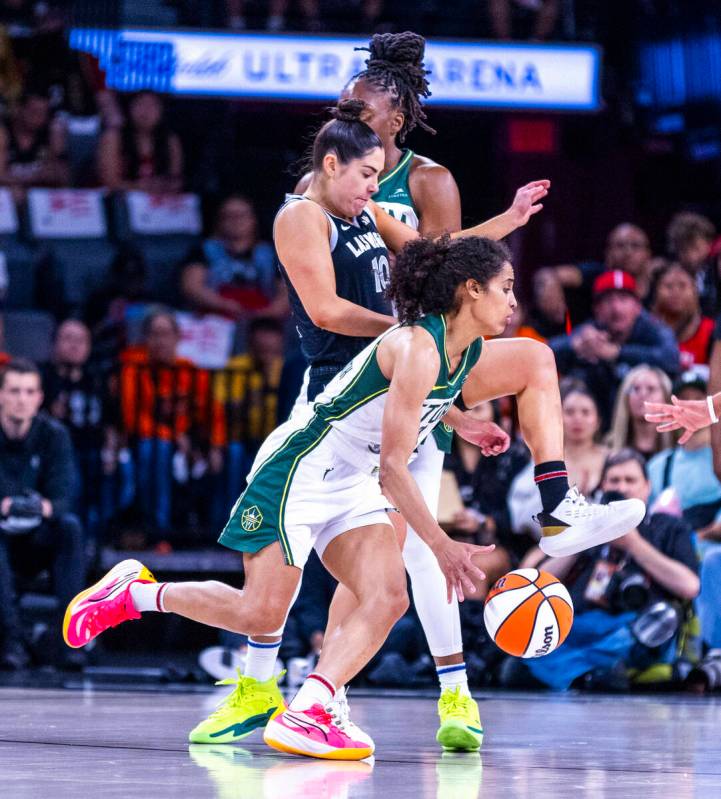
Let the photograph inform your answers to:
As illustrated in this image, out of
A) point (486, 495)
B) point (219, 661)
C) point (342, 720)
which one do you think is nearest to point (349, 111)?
point (342, 720)

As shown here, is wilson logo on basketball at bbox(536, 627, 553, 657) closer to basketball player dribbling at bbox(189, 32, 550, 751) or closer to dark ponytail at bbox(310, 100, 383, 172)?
basketball player dribbling at bbox(189, 32, 550, 751)

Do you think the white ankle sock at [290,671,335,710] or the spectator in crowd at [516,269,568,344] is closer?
the white ankle sock at [290,671,335,710]

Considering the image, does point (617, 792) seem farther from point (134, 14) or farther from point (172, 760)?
point (134, 14)

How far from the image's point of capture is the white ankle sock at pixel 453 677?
4527 mm

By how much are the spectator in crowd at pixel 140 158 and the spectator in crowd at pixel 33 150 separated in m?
0.30

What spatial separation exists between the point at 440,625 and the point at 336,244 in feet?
3.79

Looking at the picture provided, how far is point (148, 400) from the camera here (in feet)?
29.3

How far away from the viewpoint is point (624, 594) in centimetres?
668

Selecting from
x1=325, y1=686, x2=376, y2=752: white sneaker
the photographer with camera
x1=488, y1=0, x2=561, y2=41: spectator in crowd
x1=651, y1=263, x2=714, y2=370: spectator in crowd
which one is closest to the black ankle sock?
x1=325, y1=686, x2=376, y2=752: white sneaker

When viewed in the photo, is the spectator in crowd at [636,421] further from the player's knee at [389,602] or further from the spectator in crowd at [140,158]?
the spectator in crowd at [140,158]

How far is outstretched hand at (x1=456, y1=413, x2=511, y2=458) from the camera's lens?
446cm

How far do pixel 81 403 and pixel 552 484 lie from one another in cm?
504

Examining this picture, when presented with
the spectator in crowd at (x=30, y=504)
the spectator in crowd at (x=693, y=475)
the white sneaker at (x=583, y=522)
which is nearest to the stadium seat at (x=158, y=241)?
the spectator in crowd at (x=30, y=504)

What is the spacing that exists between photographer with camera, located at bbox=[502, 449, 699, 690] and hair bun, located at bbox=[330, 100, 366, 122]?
9.07ft
